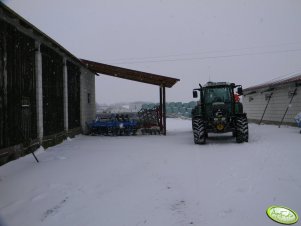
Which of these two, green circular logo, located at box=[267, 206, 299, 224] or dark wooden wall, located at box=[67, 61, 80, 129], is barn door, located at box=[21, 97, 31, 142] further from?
green circular logo, located at box=[267, 206, 299, 224]

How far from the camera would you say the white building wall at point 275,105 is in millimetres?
16672

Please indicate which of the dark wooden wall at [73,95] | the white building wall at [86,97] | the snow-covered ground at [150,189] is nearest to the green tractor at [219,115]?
the snow-covered ground at [150,189]

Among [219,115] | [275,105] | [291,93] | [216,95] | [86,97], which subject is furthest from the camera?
[275,105]

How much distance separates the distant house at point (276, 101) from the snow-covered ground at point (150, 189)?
10.1m

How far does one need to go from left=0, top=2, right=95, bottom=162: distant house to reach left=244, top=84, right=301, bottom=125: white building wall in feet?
42.6

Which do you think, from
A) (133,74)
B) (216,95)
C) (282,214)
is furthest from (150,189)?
(133,74)

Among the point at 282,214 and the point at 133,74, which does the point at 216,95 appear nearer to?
the point at 133,74

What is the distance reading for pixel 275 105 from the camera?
762 inches

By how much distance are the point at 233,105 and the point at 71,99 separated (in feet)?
25.5

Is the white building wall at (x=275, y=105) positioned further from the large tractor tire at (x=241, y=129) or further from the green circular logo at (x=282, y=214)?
the green circular logo at (x=282, y=214)

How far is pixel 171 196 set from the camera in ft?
15.1

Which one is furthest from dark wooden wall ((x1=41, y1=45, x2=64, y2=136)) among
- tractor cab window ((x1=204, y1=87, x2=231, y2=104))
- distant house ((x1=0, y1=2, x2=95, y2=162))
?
tractor cab window ((x1=204, y1=87, x2=231, y2=104))

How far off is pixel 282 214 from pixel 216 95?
27.1ft

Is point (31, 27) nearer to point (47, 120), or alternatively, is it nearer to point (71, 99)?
point (47, 120)
